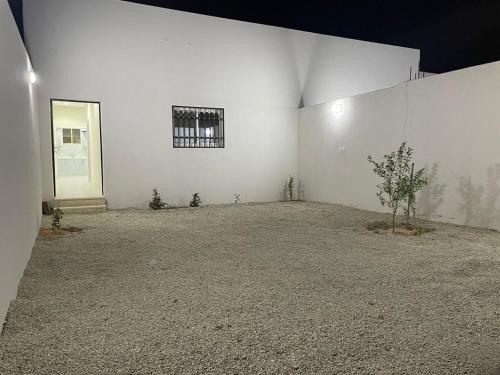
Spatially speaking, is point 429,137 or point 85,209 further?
point 85,209

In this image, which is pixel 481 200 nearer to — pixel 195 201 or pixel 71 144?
pixel 195 201

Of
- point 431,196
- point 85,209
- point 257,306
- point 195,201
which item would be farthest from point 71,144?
point 257,306

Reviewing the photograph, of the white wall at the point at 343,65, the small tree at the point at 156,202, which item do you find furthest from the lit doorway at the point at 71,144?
the white wall at the point at 343,65

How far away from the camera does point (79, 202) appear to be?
7.17 m

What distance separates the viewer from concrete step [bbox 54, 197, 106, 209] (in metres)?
7.01

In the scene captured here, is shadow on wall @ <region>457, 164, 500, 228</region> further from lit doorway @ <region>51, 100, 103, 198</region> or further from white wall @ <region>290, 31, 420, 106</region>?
lit doorway @ <region>51, 100, 103, 198</region>

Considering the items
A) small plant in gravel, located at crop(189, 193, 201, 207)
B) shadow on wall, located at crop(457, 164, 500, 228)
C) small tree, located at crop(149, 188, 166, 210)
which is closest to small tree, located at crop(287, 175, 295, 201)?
small plant in gravel, located at crop(189, 193, 201, 207)

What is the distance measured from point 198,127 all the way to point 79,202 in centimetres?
312

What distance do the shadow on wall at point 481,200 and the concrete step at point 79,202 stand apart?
674 centimetres

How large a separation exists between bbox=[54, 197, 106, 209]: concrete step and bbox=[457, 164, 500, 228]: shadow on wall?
265 inches

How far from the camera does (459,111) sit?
571 cm

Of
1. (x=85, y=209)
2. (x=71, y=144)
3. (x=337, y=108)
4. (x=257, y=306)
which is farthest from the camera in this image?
(x=71, y=144)

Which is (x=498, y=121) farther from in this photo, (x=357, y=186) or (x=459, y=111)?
(x=357, y=186)

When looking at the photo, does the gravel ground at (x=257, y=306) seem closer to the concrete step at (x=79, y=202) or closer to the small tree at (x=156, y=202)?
the concrete step at (x=79, y=202)
